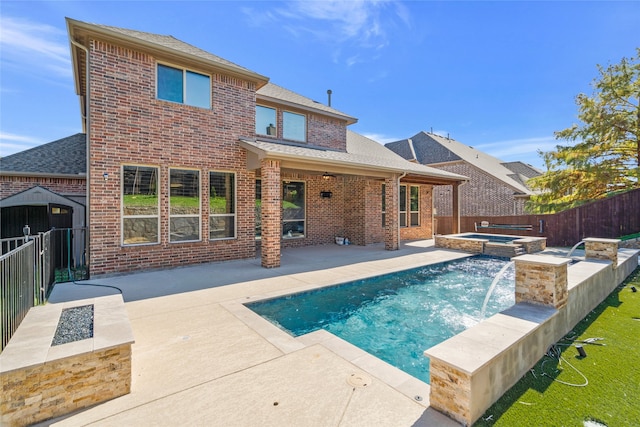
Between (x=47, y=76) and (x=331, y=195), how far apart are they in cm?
1252

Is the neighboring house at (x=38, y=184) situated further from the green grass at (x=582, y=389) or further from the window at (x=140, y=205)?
the green grass at (x=582, y=389)

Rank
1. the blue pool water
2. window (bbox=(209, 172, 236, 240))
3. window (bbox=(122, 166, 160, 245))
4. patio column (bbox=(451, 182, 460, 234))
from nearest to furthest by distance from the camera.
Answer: the blue pool water < window (bbox=(122, 166, 160, 245)) < window (bbox=(209, 172, 236, 240)) < patio column (bbox=(451, 182, 460, 234))

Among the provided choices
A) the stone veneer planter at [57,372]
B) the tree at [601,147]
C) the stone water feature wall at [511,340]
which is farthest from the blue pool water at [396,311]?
the tree at [601,147]

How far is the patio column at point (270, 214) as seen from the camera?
841 cm

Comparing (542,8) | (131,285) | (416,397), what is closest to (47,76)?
(131,285)

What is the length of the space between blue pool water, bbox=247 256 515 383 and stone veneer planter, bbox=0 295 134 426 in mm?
2470

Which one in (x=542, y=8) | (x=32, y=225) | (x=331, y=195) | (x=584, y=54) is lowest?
(x=32, y=225)

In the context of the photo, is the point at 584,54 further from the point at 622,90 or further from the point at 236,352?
the point at 236,352

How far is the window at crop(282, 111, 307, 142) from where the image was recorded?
12102 millimetres

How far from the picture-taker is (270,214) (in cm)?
849

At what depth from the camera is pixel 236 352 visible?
354cm

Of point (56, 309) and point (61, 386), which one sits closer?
point (61, 386)

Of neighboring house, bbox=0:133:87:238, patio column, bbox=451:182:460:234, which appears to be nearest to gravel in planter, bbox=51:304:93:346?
neighboring house, bbox=0:133:87:238

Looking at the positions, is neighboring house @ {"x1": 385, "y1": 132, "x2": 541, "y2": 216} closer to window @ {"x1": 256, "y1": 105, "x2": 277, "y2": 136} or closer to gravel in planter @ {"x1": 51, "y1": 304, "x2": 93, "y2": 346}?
window @ {"x1": 256, "y1": 105, "x2": 277, "y2": 136}
